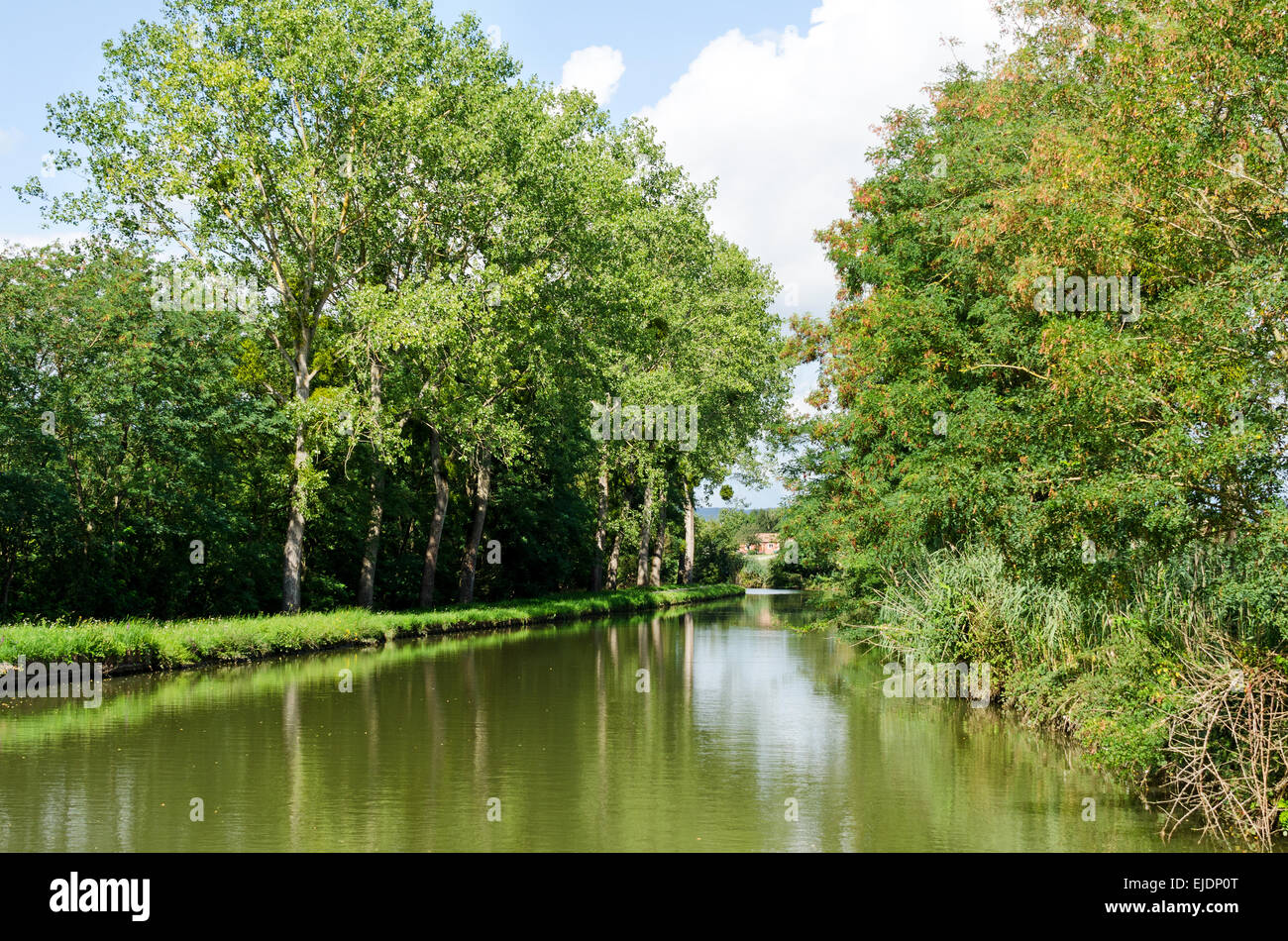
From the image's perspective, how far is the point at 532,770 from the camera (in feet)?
41.2

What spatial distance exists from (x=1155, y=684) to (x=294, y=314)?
2521 centimetres

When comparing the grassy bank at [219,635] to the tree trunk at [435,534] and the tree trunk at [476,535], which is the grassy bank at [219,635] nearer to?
the tree trunk at [435,534]

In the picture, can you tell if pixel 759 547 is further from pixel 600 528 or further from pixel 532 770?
pixel 532 770

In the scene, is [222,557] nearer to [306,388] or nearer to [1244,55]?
[306,388]

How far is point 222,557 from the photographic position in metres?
29.2

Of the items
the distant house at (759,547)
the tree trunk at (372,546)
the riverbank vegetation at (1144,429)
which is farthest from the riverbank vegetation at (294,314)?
the distant house at (759,547)

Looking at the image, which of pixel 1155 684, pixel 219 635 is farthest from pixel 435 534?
pixel 1155 684

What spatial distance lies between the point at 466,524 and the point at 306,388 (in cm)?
1477

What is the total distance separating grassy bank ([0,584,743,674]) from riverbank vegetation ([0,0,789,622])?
7.16 feet

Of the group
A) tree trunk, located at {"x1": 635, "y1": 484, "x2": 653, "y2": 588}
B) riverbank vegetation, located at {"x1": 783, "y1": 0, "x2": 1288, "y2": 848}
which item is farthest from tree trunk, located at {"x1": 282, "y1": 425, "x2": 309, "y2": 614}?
tree trunk, located at {"x1": 635, "y1": 484, "x2": 653, "y2": 588}

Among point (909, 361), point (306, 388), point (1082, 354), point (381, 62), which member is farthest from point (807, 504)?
point (1082, 354)

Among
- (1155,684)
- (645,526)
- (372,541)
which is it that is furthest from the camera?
(645,526)

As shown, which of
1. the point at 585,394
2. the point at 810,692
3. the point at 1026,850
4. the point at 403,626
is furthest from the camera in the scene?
the point at 585,394

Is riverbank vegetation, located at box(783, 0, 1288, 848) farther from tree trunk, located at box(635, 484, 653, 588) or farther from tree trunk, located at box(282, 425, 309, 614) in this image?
tree trunk, located at box(635, 484, 653, 588)
